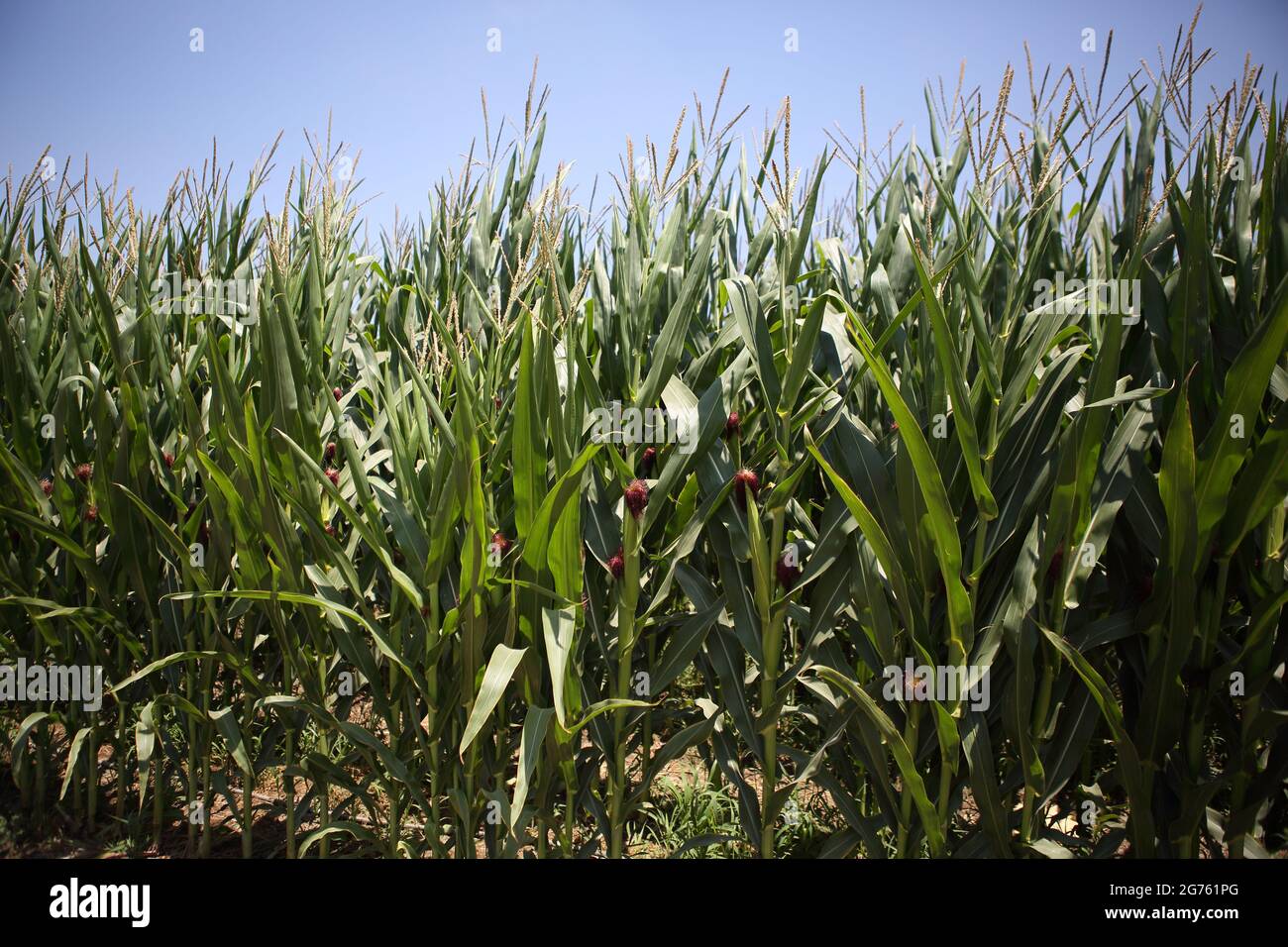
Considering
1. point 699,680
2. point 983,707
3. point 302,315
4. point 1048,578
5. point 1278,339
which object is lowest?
point 699,680

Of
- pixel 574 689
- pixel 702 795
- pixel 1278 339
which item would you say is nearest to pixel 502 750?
pixel 574 689

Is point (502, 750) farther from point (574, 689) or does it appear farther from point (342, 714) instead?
point (342, 714)

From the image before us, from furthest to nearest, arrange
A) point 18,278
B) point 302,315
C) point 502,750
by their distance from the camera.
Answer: point 18,278, point 302,315, point 502,750

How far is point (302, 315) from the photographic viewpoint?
204cm

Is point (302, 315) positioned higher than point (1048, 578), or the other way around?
point (302, 315)

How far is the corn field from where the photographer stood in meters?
1.33

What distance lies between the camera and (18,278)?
2396mm

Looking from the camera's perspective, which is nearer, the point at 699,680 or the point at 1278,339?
the point at 1278,339

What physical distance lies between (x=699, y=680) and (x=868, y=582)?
4.72 feet

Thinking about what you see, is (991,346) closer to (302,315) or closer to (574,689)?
(574,689)

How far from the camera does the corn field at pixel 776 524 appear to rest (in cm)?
133

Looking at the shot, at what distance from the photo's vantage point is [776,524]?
1465mm

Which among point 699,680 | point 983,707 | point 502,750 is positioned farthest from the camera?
point 699,680
